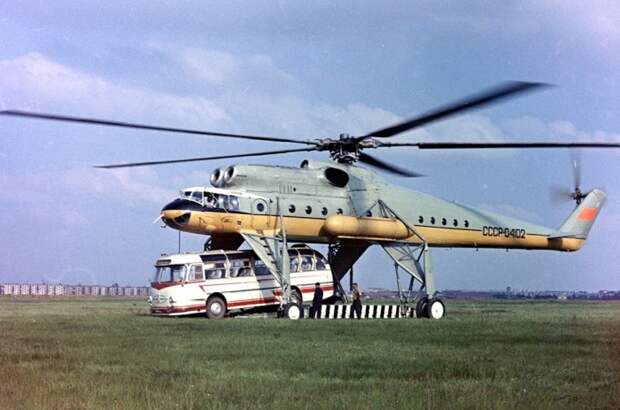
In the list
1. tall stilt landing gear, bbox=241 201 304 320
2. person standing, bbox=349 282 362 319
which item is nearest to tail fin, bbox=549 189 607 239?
person standing, bbox=349 282 362 319

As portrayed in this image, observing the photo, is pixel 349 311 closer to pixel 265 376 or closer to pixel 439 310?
pixel 439 310

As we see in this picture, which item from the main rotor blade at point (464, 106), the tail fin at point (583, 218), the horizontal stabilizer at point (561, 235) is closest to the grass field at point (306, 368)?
the main rotor blade at point (464, 106)

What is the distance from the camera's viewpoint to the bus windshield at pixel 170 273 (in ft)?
94.4

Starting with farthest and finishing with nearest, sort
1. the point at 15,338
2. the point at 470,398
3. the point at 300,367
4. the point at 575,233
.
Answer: the point at 575,233 < the point at 15,338 < the point at 300,367 < the point at 470,398

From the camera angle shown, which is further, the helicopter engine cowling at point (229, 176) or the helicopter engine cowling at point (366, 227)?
the helicopter engine cowling at point (366, 227)

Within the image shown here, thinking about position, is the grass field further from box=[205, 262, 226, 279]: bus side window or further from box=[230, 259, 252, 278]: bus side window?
box=[230, 259, 252, 278]: bus side window

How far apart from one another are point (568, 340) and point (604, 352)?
2516mm

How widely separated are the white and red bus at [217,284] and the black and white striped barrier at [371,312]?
1.17m

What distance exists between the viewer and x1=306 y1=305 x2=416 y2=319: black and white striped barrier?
3036 cm

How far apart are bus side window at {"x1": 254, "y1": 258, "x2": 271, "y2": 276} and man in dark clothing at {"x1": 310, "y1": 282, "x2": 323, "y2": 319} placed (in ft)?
6.24

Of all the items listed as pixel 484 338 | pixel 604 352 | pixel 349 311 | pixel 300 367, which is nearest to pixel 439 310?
pixel 349 311

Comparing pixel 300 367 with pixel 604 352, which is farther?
pixel 604 352

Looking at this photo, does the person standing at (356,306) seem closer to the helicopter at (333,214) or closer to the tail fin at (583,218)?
the helicopter at (333,214)

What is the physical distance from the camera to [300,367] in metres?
13.3
